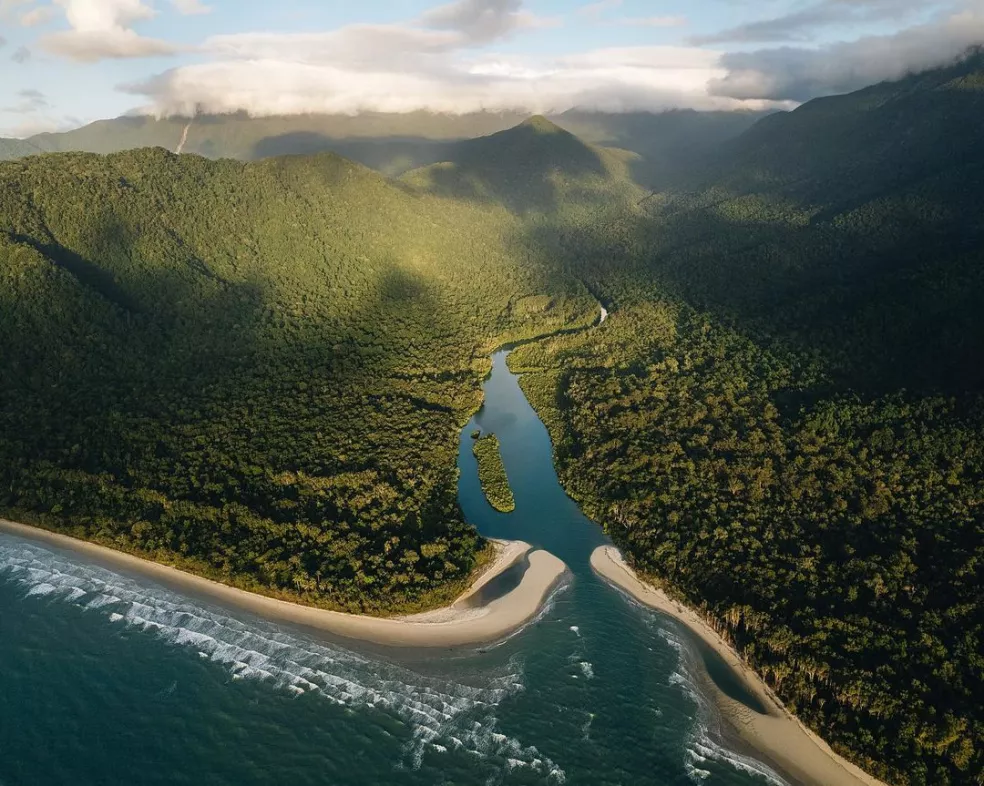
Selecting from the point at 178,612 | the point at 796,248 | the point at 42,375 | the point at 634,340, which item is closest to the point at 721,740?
the point at 178,612

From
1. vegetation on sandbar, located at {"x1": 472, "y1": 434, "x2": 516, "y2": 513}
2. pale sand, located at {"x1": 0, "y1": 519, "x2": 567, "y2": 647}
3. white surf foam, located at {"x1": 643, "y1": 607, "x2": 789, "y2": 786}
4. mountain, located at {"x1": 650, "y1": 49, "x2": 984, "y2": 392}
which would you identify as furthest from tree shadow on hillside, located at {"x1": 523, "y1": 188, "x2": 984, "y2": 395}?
pale sand, located at {"x1": 0, "y1": 519, "x2": 567, "y2": 647}

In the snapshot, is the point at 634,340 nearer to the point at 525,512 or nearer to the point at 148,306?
the point at 525,512

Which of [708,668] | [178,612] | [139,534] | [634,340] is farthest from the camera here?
[634,340]

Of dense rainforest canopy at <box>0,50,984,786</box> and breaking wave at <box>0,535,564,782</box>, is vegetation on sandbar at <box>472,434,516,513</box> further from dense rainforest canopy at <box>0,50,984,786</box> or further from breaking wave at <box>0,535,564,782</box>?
breaking wave at <box>0,535,564,782</box>

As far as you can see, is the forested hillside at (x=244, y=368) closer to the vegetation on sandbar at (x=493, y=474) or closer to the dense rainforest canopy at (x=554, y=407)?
the dense rainforest canopy at (x=554, y=407)

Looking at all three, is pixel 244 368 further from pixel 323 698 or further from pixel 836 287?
pixel 836 287
